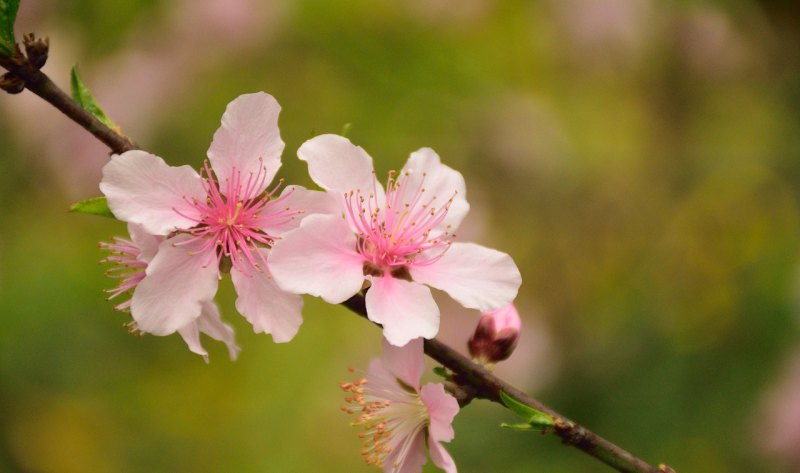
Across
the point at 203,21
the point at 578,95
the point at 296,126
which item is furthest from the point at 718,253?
the point at 203,21

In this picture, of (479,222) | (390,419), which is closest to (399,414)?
(390,419)

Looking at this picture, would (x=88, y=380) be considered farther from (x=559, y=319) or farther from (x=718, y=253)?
(x=718, y=253)

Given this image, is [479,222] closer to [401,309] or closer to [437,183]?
[437,183]

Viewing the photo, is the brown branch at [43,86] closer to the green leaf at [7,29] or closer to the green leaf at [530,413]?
the green leaf at [7,29]

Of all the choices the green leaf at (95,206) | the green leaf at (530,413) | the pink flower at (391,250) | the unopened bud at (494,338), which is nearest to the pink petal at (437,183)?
the pink flower at (391,250)

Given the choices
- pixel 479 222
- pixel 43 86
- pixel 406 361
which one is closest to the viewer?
pixel 43 86

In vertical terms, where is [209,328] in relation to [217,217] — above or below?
below

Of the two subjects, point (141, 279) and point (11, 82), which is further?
point (141, 279)

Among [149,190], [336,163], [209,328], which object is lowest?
[209,328]
